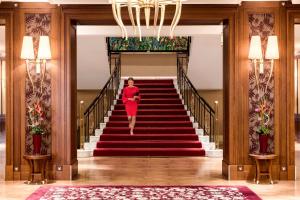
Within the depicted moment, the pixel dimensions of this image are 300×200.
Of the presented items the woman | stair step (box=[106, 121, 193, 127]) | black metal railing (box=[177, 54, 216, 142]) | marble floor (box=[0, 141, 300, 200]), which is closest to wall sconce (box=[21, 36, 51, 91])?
marble floor (box=[0, 141, 300, 200])

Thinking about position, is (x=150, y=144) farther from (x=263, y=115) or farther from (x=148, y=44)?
(x=148, y=44)

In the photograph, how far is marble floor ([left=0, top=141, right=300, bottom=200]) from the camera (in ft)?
27.3

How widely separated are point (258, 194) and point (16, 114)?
413cm

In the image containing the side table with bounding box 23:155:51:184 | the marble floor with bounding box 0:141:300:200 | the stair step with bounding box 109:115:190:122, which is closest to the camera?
the marble floor with bounding box 0:141:300:200

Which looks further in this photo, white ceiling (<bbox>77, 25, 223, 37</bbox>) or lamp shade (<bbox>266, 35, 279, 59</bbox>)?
white ceiling (<bbox>77, 25, 223, 37</bbox>)

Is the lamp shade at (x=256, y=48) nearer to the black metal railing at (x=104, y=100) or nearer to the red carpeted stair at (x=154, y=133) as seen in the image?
the red carpeted stair at (x=154, y=133)

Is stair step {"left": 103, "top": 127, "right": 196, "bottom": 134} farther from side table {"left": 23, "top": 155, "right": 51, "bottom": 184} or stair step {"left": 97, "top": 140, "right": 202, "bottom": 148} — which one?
→ side table {"left": 23, "top": 155, "right": 51, "bottom": 184}

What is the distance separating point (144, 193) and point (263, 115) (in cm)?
260

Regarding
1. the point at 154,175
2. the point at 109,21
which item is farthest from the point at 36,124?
the point at 154,175

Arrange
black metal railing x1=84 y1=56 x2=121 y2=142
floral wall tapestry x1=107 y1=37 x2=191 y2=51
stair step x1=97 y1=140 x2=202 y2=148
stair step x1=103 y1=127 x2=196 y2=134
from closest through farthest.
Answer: stair step x1=97 y1=140 x2=202 y2=148 → stair step x1=103 y1=127 x2=196 y2=134 → black metal railing x1=84 y1=56 x2=121 y2=142 → floral wall tapestry x1=107 y1=37 x2=191 y2=51

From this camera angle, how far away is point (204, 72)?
17.6 metres

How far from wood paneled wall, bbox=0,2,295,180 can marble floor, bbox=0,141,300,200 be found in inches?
15.7

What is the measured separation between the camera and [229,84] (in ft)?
31.3

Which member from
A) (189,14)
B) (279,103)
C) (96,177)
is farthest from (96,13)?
(279,103)
